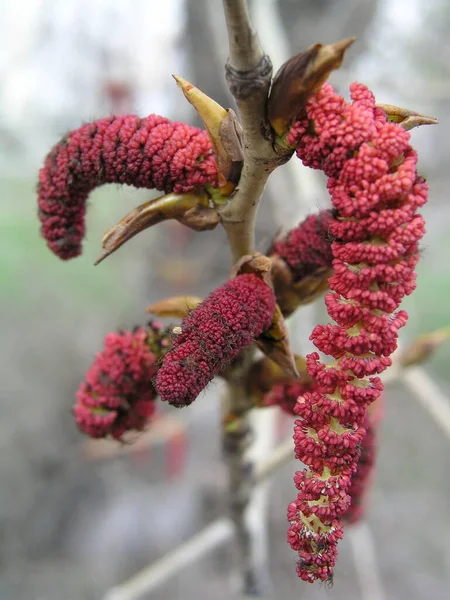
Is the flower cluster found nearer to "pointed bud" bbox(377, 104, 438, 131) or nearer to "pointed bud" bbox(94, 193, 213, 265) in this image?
"pointed bud" bbox(94, 193, 213, 265)

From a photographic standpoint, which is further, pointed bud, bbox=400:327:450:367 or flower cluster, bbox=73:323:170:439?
pointed bud, bbox=400:327:450:367

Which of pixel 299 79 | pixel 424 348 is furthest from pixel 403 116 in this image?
pixel 424 348

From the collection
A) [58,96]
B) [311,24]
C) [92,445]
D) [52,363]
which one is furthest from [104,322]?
[311,24]

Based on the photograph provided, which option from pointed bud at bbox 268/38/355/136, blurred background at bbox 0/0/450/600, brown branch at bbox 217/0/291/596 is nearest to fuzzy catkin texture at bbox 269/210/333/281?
brown branch at bbox 217/0/291/596

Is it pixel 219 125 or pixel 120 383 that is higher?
pixel 219 125

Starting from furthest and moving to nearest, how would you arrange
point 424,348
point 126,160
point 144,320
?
point 144,320 < point 424,348 < point 126,160

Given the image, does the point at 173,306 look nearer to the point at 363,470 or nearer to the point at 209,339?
the point at 209,339

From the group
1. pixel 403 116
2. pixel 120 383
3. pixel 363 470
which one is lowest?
pixel 363 470
